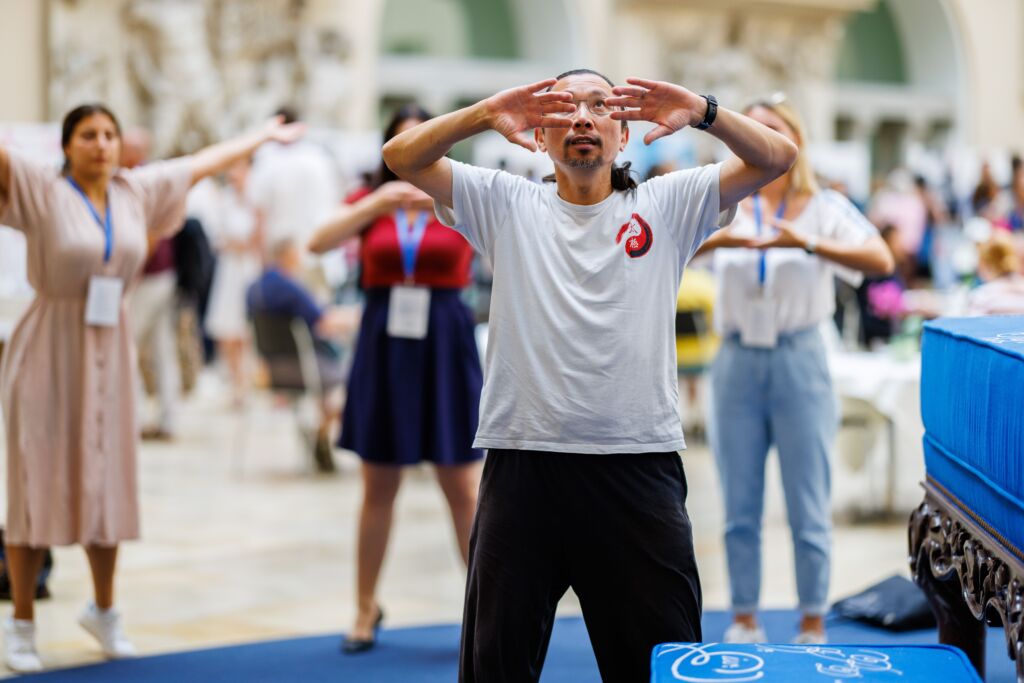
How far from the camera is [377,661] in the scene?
4340mm

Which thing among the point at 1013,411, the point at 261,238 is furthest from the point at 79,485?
the point at 261,238

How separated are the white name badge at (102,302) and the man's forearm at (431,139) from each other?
67.3 inches

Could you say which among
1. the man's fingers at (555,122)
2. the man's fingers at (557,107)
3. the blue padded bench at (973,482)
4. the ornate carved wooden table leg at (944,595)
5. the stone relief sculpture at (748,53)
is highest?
the stone relief sculpture at (748,53)

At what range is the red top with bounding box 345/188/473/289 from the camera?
4445mm

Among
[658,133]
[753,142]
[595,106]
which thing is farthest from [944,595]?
[595,106]

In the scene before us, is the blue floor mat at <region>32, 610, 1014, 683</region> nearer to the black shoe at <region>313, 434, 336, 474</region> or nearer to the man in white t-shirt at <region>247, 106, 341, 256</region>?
the black shoe at <region>313, 434, 336, 474</region>

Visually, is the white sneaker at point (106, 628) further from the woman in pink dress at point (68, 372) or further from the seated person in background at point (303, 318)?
the seated person in background at point (303, 318)

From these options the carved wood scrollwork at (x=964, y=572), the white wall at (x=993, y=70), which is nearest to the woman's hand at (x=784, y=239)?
the carved wood scrollwork at (x=964, y=572)

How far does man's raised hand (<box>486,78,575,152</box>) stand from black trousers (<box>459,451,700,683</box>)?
65cm

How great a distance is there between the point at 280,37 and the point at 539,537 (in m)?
14.0

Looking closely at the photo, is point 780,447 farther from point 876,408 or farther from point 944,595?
point 876,408

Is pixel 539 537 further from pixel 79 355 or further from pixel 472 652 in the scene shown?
pixel 79 355

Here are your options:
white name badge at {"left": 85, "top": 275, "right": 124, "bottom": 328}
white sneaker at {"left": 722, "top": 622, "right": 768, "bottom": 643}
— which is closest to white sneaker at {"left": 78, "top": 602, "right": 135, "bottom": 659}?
white name badge at {"left": 85, "top": 275, "right": 124, "bottom": 328}

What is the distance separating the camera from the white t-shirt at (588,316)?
2.78m
